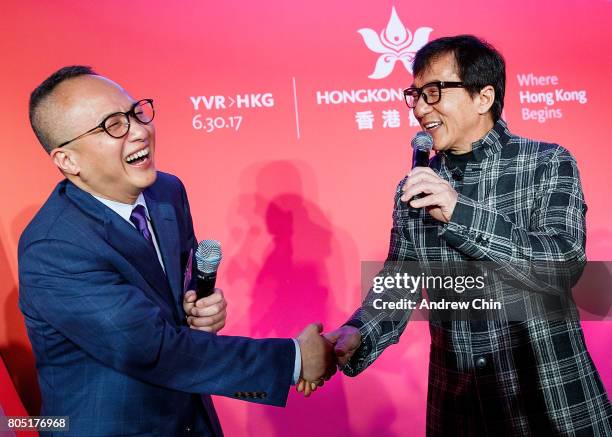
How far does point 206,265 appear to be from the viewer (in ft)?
5.07

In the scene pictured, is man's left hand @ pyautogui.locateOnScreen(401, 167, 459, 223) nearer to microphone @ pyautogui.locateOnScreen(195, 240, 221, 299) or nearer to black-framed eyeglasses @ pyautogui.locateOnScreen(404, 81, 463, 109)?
black-framed eyeglasses @ pyautogui.locateOnScreen(404, 81, 463, 109)

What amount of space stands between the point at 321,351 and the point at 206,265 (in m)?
0.43

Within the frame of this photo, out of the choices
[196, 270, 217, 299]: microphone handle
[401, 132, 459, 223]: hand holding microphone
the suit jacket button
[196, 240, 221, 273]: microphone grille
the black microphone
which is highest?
the black microphone

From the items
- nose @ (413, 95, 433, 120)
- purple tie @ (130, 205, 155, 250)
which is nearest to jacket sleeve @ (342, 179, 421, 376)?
nose @ (413, 95, 433, 120)

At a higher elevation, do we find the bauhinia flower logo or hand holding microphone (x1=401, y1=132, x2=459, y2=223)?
the bauhinia flower logo

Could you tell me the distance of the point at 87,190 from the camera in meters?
1.61

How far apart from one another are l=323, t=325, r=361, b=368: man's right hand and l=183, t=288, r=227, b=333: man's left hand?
37cm

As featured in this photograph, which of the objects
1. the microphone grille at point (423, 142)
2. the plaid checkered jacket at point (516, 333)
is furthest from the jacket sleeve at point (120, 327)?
the microphone grille at point (423, 142)

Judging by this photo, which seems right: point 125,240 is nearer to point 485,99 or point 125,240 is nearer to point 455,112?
point 455,112

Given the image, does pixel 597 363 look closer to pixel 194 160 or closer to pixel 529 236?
pixel 529 236

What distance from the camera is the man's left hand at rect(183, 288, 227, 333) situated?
1586mm

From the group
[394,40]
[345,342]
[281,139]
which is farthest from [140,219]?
[394,40]

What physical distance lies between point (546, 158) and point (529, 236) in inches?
11.3

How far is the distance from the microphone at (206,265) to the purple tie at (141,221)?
157 millimetres
